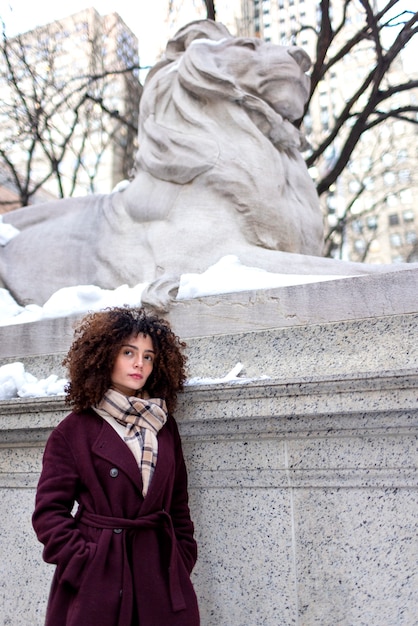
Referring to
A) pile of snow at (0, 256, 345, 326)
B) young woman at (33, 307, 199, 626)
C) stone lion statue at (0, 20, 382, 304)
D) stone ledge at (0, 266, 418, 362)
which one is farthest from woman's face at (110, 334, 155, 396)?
stone lion statue at (0, 20, 382, 304)

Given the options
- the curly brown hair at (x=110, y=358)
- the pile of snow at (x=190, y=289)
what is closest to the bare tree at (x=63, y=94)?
the pile of snow at (x=190, y=289)

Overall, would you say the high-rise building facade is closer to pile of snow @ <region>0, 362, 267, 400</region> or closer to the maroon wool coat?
pile of snow @ <region>0, 362, 267, 400</region>

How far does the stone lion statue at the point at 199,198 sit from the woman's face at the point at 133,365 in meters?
1.59

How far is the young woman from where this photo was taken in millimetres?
1959

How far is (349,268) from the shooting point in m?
3.61

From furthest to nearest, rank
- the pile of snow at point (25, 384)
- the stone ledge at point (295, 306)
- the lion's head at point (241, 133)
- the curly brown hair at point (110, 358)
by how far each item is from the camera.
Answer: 1. the lion's head at point (241, 133)
2. the pile of snow at point (25, 384)
3. the stone ledge at point (295, 306)
4. the curly brown hair at point (110, 358)

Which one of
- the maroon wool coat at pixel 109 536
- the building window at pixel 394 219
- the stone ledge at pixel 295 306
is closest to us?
the maroon wool coat at pixel 109 536

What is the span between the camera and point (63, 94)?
1250 cm

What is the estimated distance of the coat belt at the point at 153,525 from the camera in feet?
6.63

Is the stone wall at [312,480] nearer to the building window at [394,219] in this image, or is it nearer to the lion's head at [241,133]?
the lion's head at [241,133]

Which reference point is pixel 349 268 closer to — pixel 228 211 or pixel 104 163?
pixel 228 211

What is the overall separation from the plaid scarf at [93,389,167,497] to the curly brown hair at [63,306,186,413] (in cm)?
7

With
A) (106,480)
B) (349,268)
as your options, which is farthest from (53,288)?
(106,480)

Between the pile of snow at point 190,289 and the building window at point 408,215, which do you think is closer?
the pile of snow at point 190,289
